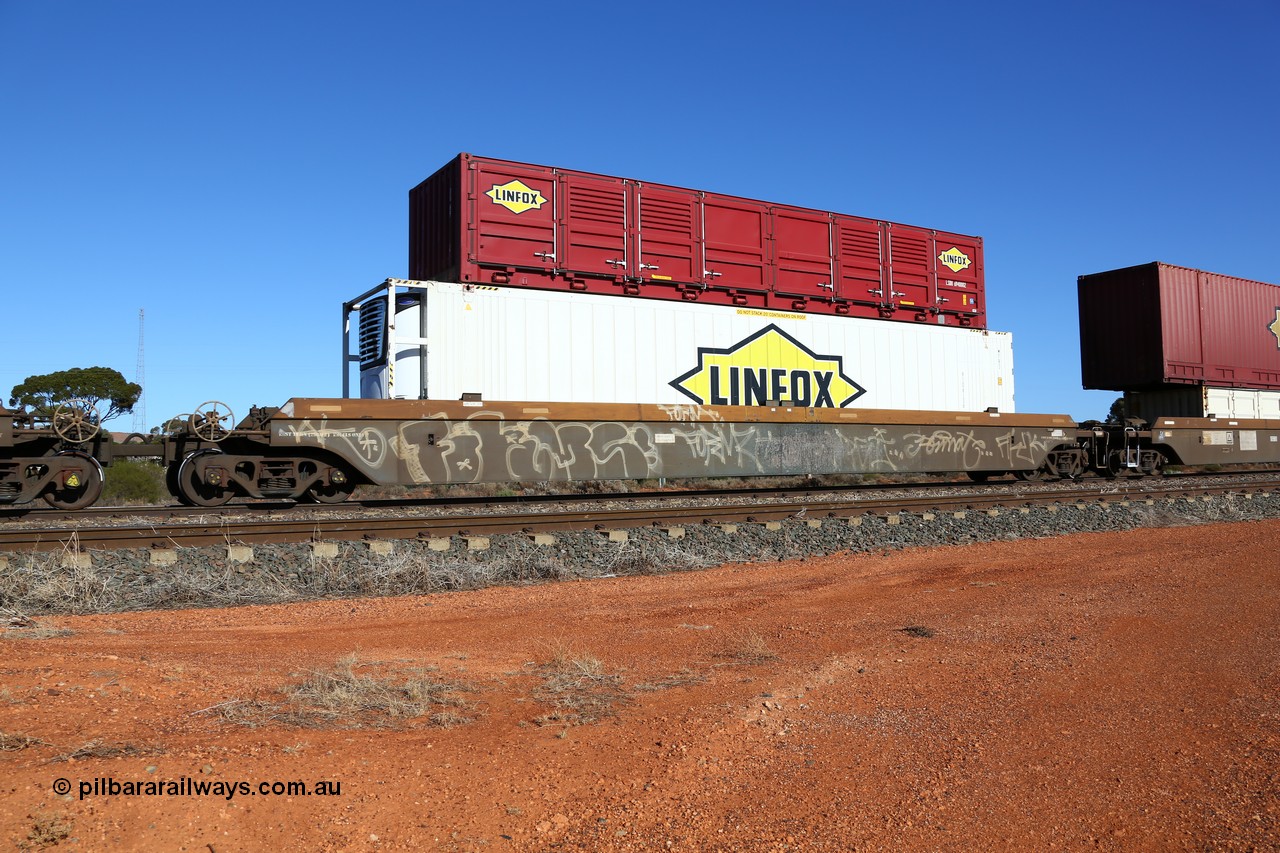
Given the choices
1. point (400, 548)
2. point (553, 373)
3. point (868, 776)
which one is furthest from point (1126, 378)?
point (868, 776)

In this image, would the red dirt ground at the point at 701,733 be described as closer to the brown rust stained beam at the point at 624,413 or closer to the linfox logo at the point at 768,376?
the brown rust stained beam at the point at 624,413

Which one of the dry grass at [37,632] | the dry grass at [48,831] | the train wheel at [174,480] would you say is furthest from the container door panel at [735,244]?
the dry grass at [48,831]

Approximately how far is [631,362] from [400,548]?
523 cm

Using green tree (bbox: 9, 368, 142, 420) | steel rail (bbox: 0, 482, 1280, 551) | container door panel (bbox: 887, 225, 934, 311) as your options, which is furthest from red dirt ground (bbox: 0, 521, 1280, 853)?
green tree (bbox: 9, 368, 142, 420)

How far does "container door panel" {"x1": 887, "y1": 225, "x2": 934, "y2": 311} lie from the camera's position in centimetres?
1489

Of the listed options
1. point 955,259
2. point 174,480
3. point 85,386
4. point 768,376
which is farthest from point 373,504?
point 85,386

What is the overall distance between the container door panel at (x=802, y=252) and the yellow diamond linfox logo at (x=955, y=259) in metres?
2.62

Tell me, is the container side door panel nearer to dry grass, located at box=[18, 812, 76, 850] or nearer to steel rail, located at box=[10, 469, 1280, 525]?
steel rail, located at box=[10, 469, 1280, 525]

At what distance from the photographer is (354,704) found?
3.79m

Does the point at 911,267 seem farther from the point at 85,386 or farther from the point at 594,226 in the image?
the point at 85,386

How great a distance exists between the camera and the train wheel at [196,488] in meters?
9.52

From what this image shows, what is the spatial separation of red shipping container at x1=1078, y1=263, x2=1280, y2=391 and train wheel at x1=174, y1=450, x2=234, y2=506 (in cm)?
1763

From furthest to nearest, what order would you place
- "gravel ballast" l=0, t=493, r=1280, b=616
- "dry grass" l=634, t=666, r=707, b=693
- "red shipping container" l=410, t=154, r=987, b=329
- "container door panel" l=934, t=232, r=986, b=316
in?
"container door panel" l=934, t=232, r=986, b=316
"red shipping container" l=410, t=154, r=987, b=329
"gravel ballast" l=0, t=493, r=1280, b=616
"dry grass" l=634, t=666, r=707, b=693

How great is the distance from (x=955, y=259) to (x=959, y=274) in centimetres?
28
